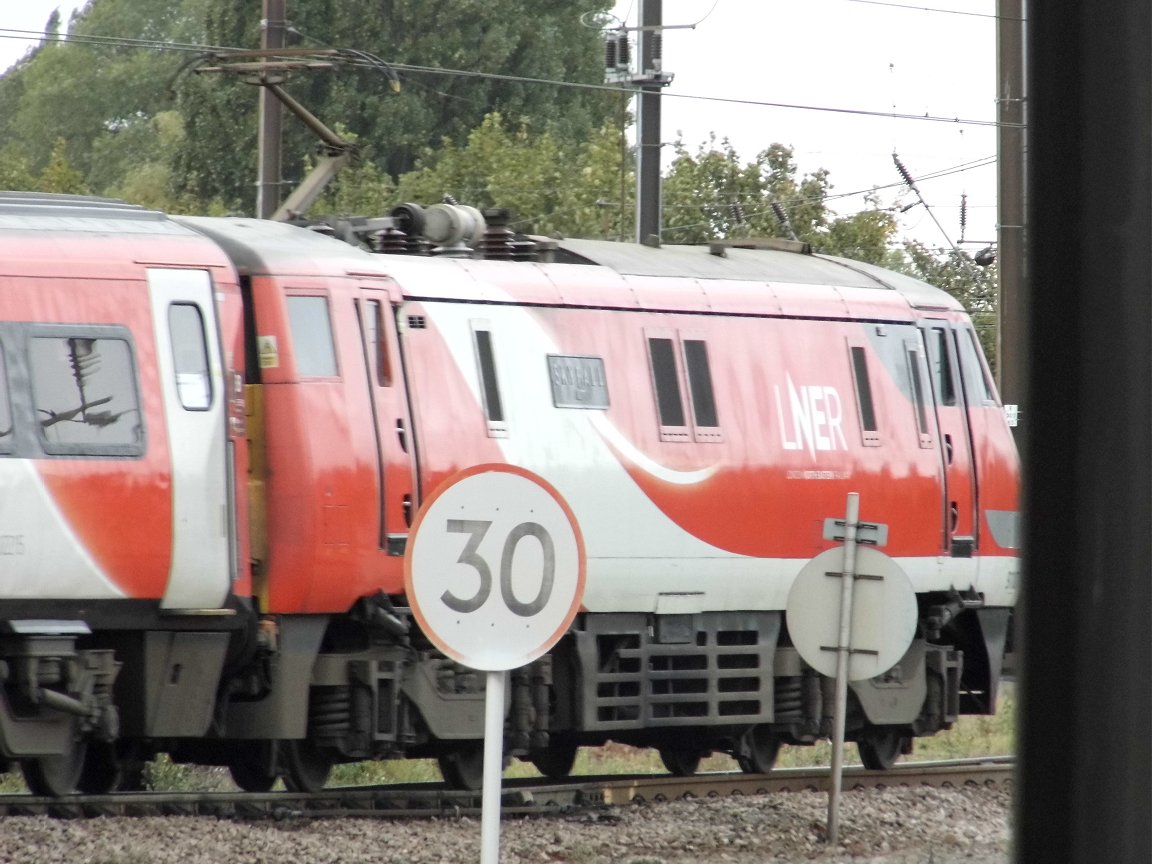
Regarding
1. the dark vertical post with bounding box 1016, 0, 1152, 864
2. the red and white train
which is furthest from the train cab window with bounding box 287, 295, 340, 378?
the dark vertical post with bounding box 1016, 0, 1152, 864

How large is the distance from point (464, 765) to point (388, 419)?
8.11 ft

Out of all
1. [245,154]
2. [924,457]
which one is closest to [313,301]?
[924,457]

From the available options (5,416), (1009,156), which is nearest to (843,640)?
(5,416)

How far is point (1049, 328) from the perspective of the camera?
3.13 m

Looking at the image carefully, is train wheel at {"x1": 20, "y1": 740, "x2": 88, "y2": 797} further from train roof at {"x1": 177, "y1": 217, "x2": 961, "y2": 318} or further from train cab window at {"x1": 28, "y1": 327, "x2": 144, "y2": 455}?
train roof at {"x1": 177, "y1": 217, "x2": 961, "y2": 318}

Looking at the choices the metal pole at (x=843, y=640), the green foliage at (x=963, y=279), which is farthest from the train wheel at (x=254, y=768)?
the green foliage at (x=963, y=279)

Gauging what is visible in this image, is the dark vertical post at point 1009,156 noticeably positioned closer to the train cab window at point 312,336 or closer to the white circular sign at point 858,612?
the white circular sign at point 858,612

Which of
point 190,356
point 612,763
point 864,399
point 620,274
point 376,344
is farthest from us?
point 612,763

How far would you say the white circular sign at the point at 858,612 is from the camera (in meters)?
A: 12.4

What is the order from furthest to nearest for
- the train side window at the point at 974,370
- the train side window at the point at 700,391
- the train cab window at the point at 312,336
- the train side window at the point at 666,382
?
1. the train side window at the point at 974,370
2. the train side window at the point at 700,391
3. the train side window at the point at 666,382
4. the train cab window at the point at 312,336

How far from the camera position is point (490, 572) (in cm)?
698

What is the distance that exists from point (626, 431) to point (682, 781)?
2.46m

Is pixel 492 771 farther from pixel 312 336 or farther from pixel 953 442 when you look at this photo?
pixel 953 442

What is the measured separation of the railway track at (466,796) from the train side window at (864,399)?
8.14 feet
